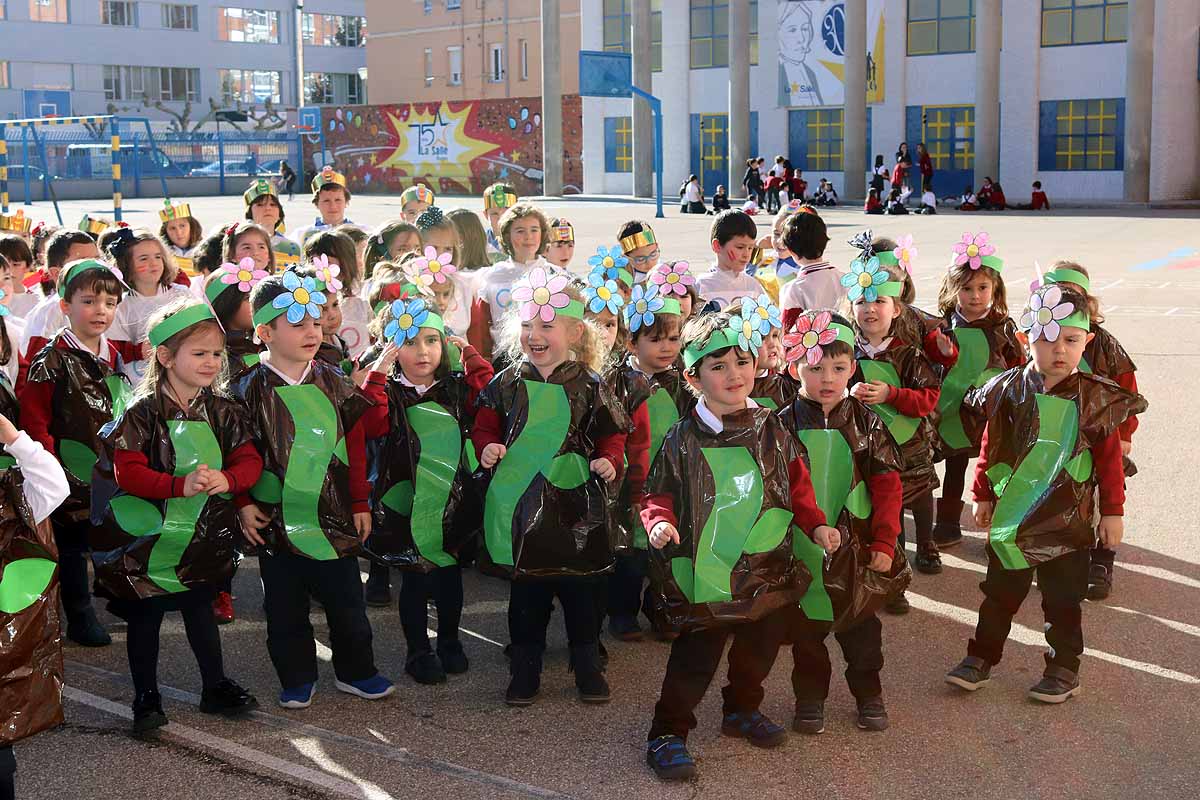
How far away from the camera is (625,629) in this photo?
5.72 meters

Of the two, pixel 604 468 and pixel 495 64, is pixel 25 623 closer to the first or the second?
pixel 604 468

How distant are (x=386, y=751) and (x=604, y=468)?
124 centimetres

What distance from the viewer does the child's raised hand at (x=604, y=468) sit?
484cm

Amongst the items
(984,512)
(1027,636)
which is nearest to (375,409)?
(984,512)

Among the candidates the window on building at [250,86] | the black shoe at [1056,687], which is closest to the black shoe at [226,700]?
the black shoe at [1056,687]

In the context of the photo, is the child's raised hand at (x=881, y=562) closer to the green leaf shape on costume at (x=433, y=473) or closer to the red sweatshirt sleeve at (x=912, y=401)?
the red sweatshirt sleeve at (x=912, y=401)

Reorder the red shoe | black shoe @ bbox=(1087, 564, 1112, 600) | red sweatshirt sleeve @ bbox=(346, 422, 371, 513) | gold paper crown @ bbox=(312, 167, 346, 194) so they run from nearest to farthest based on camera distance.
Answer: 1. red sweatshirt sleeve @ bbox=(346, 422, 371, 513)
2. the red shoe
3. black shoe @ bbox=(1087, 564, 1112, 600)
4. gold paper crown @ bbox=(312, 167, 346, 194)

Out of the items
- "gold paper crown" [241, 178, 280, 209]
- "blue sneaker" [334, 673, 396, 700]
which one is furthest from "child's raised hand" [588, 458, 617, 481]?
"gold paper crown" [241, 178, 280, 209]

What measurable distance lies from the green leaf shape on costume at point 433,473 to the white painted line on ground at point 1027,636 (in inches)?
87.3

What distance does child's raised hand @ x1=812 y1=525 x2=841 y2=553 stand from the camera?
14.4ft

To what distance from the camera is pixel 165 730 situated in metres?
4.76

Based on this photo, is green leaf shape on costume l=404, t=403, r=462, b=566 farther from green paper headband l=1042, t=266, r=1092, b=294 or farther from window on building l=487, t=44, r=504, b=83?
window on building l=487, t=44, r=504, b=83

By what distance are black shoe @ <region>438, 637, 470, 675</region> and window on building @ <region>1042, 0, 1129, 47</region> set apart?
35.8 metres

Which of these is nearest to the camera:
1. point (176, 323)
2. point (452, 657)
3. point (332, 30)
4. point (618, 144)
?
point (176, 323)
